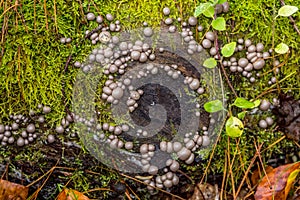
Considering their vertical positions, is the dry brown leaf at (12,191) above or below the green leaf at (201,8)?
below

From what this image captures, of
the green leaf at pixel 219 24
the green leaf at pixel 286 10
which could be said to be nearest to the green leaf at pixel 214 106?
the green leaf at pixel 219 24

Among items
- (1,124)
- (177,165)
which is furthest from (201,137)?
(1,124)

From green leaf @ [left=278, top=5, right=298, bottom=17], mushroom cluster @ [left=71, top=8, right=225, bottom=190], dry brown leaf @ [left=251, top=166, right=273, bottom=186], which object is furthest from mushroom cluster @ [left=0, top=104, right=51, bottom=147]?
green leaf @ [left=278, top=5, right=298, bottom=17]

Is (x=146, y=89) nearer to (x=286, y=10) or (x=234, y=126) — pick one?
(x=234, y=126)

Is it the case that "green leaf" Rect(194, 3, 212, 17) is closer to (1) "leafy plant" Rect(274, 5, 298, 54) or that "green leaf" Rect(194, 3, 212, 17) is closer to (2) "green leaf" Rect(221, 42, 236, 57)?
(2) "green leaf" Rect(221, 42, 236, 57)

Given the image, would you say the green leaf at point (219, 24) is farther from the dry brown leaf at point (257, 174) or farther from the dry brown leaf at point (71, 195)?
the dry brown leaf at point (71, 195)

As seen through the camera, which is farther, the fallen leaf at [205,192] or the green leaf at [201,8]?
the fallen leaf at [205,192]

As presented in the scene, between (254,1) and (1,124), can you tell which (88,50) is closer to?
(1,124)

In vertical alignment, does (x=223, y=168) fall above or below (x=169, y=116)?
below
